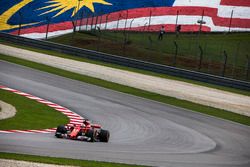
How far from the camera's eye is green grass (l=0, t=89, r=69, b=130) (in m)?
19.1

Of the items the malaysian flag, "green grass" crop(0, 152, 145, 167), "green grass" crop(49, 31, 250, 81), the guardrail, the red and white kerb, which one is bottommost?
the red and white kerb

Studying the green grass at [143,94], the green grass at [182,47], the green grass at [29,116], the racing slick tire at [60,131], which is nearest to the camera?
the racing slick tire at [60,131]

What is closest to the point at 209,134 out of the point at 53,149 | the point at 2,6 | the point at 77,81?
the point at 53,149

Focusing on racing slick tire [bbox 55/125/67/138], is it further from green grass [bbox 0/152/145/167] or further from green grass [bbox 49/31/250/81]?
green grass [bbox 49/31/250/81]

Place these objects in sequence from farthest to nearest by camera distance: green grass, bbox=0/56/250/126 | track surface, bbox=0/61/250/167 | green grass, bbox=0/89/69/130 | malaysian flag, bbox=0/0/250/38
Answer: malaysian flag, bbox=0/0/250/38, green grass, bbox=0/56/250/126, green grass, bbox=0/89/69/130, track surface, bbox=0/61/250/167

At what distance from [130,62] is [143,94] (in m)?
12.5

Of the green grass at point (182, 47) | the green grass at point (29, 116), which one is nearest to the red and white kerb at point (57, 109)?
the green grass at point (29, 116)

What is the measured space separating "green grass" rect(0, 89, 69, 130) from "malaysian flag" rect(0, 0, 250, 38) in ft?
104

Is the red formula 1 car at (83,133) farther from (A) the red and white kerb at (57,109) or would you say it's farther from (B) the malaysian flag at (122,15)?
(B) the malaysian flag at (122,15)

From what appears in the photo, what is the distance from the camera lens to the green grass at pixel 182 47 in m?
44.1

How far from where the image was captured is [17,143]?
15922mm

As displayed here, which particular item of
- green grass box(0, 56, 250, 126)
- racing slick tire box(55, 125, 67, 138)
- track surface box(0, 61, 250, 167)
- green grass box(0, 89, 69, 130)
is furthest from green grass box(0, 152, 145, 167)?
green grass box(0, 56, 250, 126)

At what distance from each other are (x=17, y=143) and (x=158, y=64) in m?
28.3

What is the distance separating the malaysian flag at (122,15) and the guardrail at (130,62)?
6338mm
